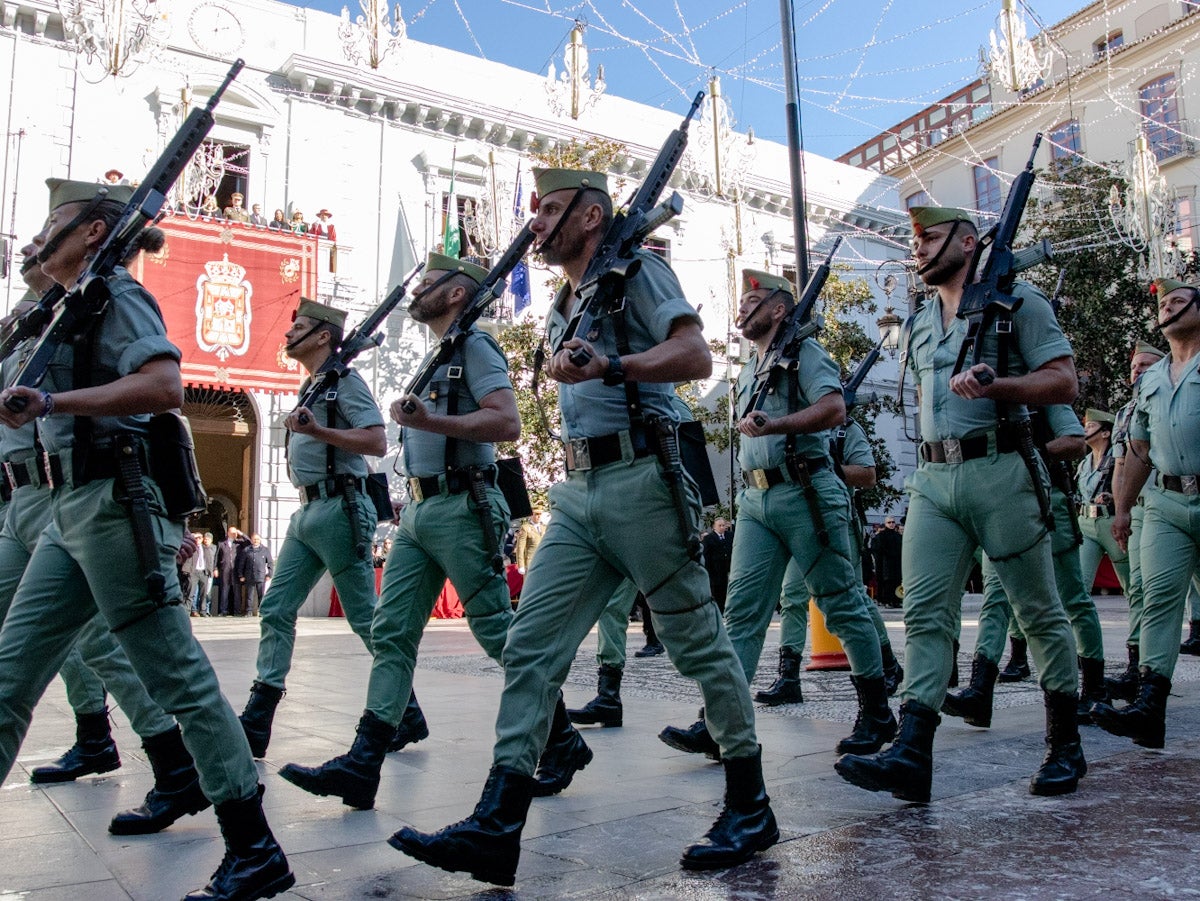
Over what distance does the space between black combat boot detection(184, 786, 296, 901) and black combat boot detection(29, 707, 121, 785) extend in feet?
6.08

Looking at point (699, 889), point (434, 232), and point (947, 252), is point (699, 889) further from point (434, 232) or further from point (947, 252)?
point (434, 232)

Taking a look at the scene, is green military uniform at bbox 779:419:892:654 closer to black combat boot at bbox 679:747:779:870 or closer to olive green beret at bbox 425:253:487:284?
olive green beret at bbox 425:253:487:284

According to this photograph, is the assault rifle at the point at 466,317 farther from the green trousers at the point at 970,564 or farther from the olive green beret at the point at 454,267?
the green trousers at the point at 970,564

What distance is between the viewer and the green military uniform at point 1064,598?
5.44m

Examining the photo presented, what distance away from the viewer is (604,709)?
529 centimetres

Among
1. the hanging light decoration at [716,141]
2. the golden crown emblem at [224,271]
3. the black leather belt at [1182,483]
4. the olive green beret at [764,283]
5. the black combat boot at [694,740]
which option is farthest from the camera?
the golden crown emblem at [224,271]

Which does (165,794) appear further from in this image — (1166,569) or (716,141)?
(716,141)

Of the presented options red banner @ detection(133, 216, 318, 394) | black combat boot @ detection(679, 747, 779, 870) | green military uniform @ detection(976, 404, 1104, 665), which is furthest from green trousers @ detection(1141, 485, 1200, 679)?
red banner @ detection(133, 216, 318, 394)

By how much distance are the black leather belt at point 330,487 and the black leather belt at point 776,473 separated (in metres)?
1.83

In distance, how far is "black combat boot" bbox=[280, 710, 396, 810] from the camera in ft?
11.2

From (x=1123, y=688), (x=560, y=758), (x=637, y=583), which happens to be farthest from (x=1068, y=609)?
(x=637, y=583)

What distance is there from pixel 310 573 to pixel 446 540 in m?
1.13

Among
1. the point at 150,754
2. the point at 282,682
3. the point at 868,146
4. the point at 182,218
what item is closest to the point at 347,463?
the point at 282,682

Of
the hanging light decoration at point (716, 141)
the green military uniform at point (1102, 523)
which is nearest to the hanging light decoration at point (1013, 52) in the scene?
the hanging light decoration at point (716, 141)
